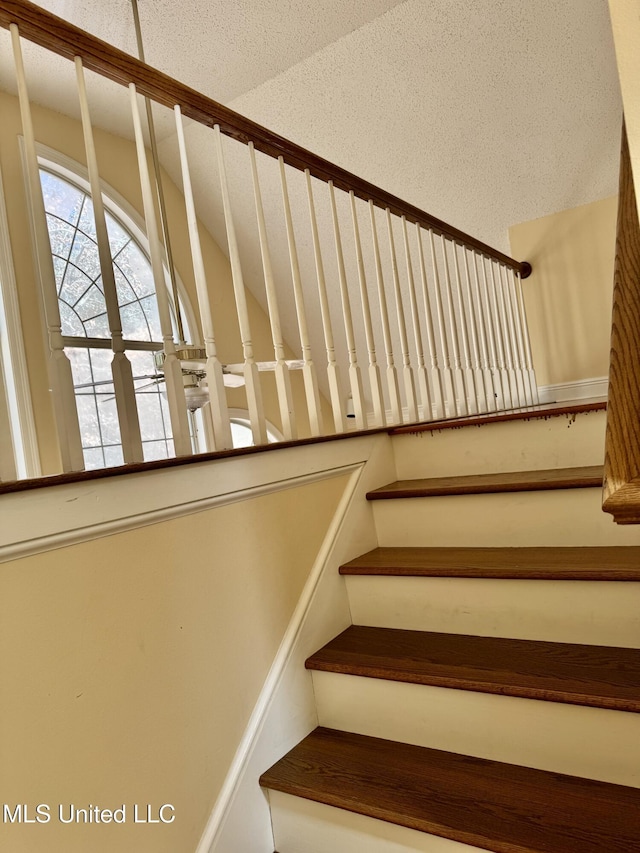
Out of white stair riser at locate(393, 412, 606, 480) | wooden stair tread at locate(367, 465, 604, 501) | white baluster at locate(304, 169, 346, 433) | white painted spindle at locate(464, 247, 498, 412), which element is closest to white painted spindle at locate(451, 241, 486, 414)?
white painted spindle at locate(464, 247, 498, 412)

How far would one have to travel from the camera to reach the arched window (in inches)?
161

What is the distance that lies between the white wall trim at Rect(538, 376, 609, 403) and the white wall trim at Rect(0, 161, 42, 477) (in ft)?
11.5

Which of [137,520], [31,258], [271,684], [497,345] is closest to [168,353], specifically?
[137,520]

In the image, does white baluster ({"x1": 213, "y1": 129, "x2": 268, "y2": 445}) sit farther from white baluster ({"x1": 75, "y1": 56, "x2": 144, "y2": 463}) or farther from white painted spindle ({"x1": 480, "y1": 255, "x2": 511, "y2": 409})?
white painted spindle ({"x1": 480, "y1": 255, "x2": 511, "y2": 409})

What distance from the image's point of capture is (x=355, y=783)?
1.24 meters

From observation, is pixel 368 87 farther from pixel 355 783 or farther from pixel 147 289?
pixel 355 783

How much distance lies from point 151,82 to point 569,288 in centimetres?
349

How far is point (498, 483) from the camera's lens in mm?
1690

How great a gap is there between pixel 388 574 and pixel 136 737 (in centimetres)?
76

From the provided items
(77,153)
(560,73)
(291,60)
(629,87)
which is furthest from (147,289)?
(629,87)

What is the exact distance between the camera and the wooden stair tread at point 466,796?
1022 mm

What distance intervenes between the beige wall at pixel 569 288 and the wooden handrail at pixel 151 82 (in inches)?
91.7

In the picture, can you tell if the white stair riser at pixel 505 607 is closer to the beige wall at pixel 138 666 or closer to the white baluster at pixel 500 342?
the beige wall at pixel 138 666

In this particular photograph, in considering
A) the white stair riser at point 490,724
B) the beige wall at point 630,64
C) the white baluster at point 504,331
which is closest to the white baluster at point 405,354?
the white stair riser at point 490,724
